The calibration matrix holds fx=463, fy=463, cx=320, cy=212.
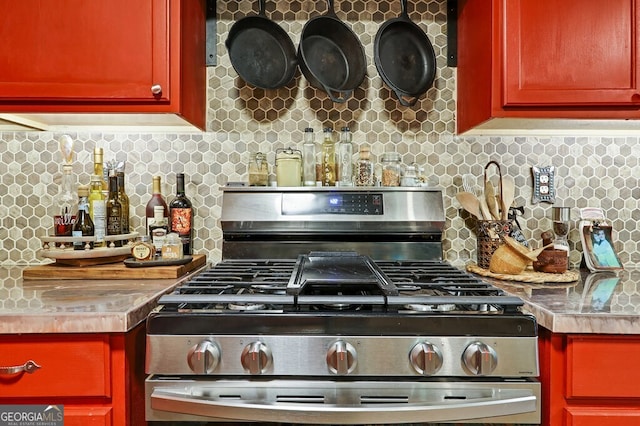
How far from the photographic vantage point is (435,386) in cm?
101

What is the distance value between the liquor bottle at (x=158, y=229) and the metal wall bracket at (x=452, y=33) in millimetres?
1242

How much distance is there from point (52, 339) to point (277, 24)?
4.40ft

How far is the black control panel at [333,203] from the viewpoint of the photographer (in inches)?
66.5

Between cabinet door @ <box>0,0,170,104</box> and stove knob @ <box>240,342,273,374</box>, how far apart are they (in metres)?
0.87

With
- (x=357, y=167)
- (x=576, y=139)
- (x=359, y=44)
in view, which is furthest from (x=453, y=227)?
(x=359, y=44)

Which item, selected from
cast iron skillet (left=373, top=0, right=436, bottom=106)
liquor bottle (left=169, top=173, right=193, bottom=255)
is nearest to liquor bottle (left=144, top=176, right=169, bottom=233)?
liquor bottle (left=169, top=173, right=193, bottom=255)

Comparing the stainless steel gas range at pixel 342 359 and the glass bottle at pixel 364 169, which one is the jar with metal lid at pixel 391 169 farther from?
the stainless steel gas range at pixel 342 359

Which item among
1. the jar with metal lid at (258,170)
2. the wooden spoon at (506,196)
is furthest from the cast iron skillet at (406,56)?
the jar with metal lid at (258,170)

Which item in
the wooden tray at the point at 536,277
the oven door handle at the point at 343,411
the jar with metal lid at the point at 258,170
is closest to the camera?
the oven door handle at the point at 343,411

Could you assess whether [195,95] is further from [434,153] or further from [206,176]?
[434,153]

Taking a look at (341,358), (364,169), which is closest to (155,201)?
(364,169)

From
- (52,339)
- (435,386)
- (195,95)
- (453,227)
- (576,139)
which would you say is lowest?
(435,386)

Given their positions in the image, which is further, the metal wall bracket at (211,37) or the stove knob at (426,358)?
the metal wall bracket at (211,37)

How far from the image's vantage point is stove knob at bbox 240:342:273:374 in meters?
1.00
